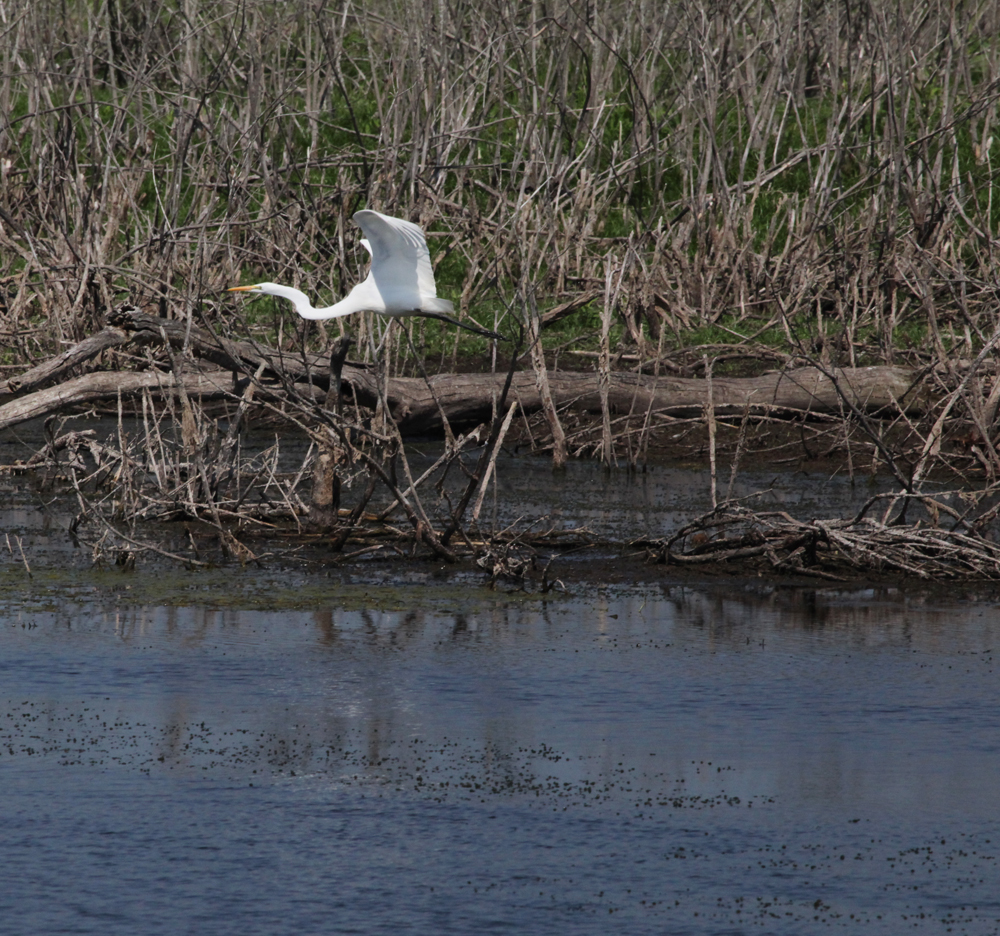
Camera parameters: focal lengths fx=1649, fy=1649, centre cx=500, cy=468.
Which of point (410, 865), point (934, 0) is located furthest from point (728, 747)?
point (934, 0)

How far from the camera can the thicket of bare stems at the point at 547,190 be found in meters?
12.6

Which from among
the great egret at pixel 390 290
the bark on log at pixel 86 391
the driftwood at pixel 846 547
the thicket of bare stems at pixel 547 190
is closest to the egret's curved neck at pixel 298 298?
the great egret at pixel 390 290

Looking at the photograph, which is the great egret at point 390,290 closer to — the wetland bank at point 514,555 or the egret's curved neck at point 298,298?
the egret's curved neck at point 298,298

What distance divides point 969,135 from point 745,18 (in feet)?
12.0

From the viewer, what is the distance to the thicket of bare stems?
12648 millimetres

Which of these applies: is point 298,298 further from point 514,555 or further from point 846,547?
point 846,547

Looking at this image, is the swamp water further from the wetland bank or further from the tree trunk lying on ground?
the tree trunk lying on ground

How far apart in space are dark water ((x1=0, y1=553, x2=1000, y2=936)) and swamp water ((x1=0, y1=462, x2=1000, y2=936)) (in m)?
0.01

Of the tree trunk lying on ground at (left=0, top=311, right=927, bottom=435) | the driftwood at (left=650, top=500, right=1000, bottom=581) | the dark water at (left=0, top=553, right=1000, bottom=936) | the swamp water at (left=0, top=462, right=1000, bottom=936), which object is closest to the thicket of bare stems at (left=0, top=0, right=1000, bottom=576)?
the tree trunk lying on ground at (left=0, top=311, right=927, bottom=435)

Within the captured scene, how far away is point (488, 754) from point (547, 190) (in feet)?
24.3

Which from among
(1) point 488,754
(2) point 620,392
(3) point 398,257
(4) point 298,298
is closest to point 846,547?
(3) point 398,257

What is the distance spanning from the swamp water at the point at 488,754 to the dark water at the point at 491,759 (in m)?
0.01

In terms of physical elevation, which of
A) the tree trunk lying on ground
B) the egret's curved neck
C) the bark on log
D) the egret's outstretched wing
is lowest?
the tree trunk lying on ground

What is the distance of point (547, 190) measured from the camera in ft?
41.1
